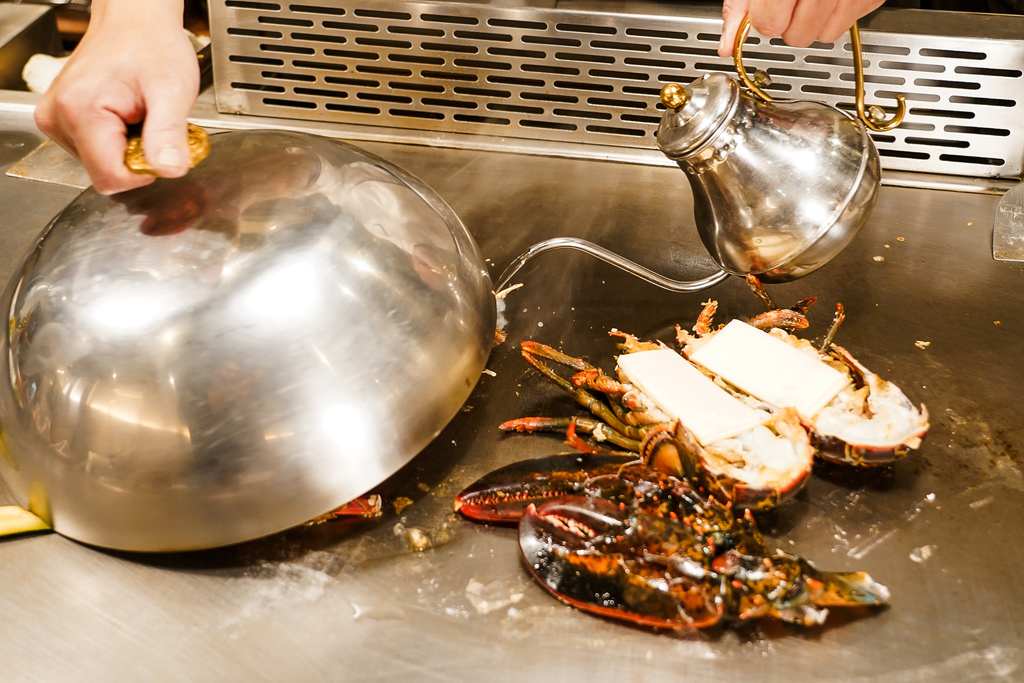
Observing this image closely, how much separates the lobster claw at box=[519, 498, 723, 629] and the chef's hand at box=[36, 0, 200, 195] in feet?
2.40

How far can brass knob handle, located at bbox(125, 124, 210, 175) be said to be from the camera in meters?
0.99

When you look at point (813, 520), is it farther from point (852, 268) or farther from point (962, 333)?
point (852, 268)

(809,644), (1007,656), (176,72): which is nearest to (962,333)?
(1007,656)

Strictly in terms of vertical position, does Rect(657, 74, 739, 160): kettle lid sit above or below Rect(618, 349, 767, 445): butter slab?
above

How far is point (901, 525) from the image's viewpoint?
1.13m

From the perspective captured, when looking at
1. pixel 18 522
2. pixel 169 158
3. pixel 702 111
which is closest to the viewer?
pixel 169 158

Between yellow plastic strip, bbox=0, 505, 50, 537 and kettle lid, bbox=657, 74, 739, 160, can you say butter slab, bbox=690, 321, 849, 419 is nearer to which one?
kettle lid, bbox=657, 74, 739, 160

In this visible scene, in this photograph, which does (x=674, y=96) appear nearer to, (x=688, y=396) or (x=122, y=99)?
(x=688, y=396)

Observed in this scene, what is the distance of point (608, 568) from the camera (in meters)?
A: 1.03

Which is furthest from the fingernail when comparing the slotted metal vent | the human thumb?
the slotted metal vent

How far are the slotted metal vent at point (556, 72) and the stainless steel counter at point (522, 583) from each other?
0.63 meters

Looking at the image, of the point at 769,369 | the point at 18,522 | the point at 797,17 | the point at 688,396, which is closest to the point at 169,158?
the point at 18,522

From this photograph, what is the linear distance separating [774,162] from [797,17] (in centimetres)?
33

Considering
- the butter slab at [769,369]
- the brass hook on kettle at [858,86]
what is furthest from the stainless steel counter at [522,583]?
the brass hook on kettle at [858,86]
